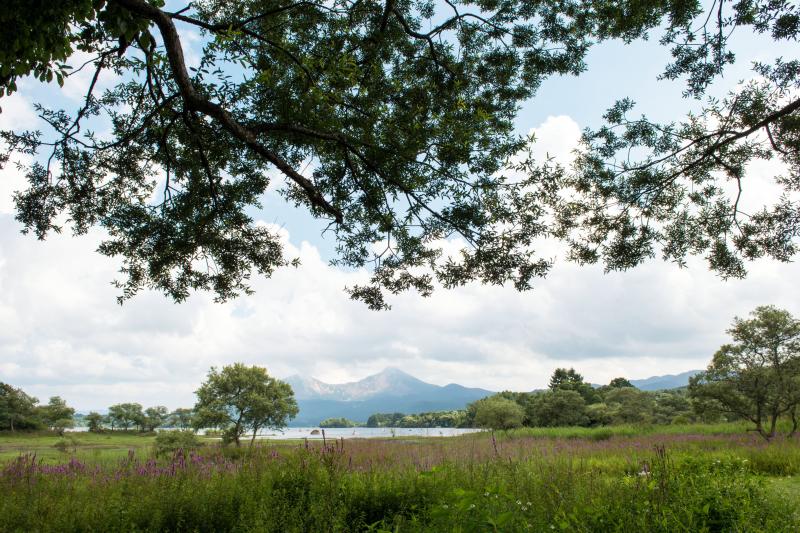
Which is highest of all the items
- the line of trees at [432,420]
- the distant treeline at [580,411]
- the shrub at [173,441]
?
the shrub at [173,441]

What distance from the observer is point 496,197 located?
256 inches

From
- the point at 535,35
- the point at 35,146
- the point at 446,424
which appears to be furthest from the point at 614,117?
the point at 446,424

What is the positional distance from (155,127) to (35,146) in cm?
213

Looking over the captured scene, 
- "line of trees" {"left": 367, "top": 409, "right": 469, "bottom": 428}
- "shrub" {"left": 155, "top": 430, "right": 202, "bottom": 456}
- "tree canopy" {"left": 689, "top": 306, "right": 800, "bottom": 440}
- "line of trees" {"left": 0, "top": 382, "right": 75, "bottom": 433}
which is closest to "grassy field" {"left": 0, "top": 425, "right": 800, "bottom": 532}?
"shrub" {"left": 155, "top": 430, "right": 202, "bottom": 456}

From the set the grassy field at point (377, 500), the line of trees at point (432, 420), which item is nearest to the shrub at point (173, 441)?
the grassy field at point (377, 500)

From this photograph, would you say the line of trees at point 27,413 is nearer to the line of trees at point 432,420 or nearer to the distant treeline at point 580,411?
the distant treeline at point 580,411

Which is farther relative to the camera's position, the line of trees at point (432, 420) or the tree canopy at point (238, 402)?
the line of trees at point (432, 420)

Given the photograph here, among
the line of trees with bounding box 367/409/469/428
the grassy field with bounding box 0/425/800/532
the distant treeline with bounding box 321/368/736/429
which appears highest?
the grassy field with bounding box 0/425/800/532

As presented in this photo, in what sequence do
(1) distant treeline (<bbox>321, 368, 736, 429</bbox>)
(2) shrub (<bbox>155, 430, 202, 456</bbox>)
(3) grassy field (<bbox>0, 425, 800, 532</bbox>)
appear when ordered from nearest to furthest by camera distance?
(3) grassy field (<bbox>0, 425, 800, 532</bbox>)
(2) shrub (<bbox>155, 430, 202, 456</bbox>)
(1) distant treeline (<bbox>321, 368, 736, 429</bbox>)

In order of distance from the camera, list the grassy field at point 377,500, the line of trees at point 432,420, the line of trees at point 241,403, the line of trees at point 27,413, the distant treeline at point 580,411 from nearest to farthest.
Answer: the grassy field at point 377,500 → the line of trees at point 241,403 → the distant treeline at point 580,411 → the line of trees at point 27,413 → the line of trees at point 432,420

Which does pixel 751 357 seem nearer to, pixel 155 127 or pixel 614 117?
pixel 614 117

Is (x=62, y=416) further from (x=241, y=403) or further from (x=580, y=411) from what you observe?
(x=580, y=411)

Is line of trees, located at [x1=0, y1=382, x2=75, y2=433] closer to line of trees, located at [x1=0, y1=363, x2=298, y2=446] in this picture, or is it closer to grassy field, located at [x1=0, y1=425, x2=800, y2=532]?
line of trees, located at [x1=0, y1=363, x2=298, y2=446]

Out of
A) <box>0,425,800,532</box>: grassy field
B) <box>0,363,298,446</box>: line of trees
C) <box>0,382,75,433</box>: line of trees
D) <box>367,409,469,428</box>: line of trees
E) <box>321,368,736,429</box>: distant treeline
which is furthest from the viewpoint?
<box>367,409,469,428</box>: line of trees
